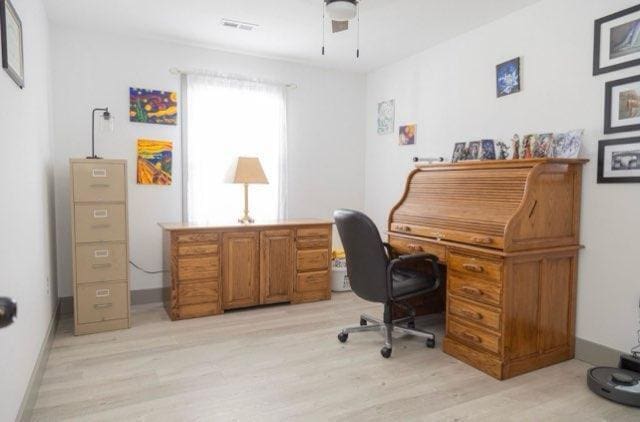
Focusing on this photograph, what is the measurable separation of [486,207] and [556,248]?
49 centimetres

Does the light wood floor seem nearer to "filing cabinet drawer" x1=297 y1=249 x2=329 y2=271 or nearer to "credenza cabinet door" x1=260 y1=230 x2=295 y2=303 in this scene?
"credenza cabinet door" x1=260 y1=230 x2=295 y2=303

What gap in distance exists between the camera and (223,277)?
141 inches

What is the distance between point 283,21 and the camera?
3.30 meters

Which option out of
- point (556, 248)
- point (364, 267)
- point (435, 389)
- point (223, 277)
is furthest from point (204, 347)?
point (556, 248)

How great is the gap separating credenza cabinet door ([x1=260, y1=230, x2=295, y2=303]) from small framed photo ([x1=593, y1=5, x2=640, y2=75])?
105 inches

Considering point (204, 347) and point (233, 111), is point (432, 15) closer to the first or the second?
point (233, 111)

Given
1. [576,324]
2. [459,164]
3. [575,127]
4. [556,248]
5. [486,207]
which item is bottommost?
[576,324]

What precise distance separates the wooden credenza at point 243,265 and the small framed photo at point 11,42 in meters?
1.59

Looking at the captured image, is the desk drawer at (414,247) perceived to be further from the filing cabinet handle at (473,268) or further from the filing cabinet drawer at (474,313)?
the filing cabinet drawer at (474,313)

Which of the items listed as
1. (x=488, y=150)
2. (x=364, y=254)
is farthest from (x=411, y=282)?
(x=488, y=150)

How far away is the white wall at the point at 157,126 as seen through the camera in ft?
11.5

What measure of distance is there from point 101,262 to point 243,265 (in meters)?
1.13

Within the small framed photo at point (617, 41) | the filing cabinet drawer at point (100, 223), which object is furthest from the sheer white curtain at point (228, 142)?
the small framed photo at point (617, 41)

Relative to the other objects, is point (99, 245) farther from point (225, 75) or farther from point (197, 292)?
point (225, 75)
